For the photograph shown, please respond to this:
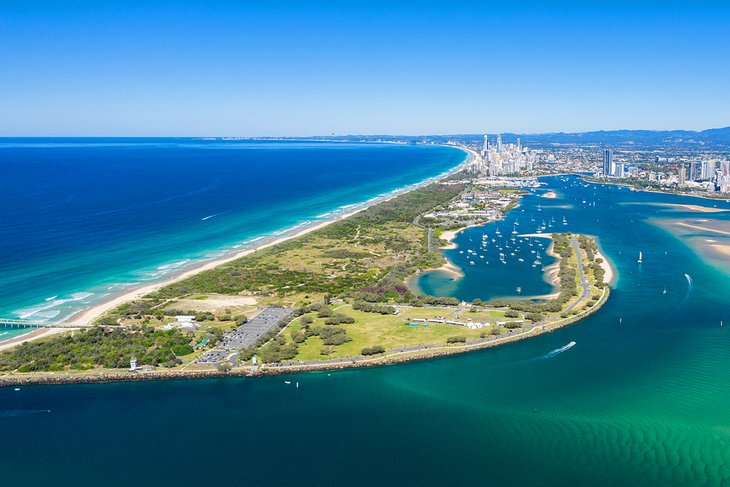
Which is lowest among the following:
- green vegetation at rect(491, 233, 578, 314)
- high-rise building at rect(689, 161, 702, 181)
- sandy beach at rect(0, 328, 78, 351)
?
sandy beach at rect(0, 328, 78, 351)

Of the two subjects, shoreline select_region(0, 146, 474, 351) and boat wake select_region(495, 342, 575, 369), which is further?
shoreline select_region(0, 146, 474, 351)

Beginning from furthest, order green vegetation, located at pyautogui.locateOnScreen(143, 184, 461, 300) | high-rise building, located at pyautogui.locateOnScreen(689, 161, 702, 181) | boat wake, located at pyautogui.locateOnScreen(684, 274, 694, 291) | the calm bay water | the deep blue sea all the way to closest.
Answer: high-rise building, located at pyautogui.locateOnScreen(689, 161, 702, 181)
boat wake, located at pyautogui.locateOnScreen(684, 274, 694, 291)
the deep blue sea
green vegetation, located at pyautogui.locateOnScreen(143, 184, 461, 300)
the calm bay water

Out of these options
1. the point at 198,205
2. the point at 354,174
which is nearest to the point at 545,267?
the point at 198,205

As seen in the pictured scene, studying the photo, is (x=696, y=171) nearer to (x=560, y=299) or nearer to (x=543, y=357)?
(x=560, y=299)

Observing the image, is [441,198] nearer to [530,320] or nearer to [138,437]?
[530,320]

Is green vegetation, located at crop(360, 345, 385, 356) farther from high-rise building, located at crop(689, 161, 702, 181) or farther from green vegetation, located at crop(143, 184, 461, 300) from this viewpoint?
high-rise building, located at crop(689, 161, 702, 181)

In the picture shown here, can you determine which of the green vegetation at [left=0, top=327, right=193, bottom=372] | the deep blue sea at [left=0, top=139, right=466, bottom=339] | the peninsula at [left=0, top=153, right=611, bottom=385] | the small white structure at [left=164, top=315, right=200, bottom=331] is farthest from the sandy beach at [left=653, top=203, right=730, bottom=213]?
the green vegetation at [left=0, top=327, right=193, bottom=372]
